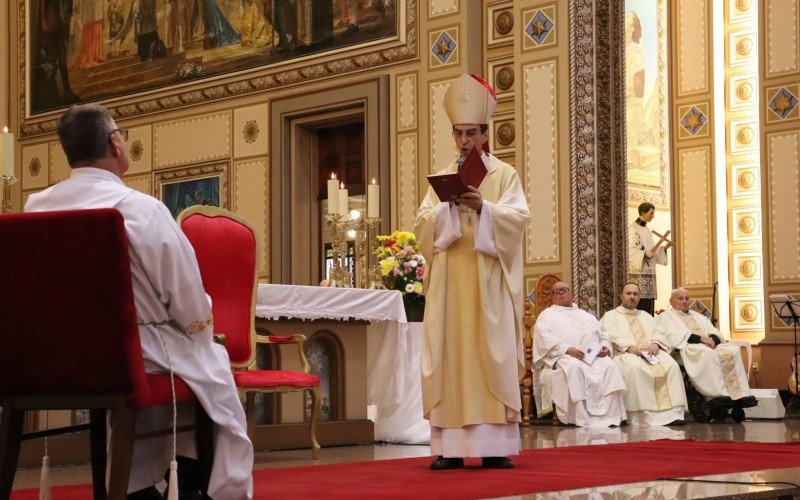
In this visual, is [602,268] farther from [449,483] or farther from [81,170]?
[81,170]

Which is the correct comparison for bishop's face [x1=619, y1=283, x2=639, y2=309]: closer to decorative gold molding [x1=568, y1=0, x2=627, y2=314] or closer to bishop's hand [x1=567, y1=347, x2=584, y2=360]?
decorative gold molding [x1=568, y1=0, x2=627, y2=314]

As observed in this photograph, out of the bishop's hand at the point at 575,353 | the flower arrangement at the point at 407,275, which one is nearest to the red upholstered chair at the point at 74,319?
the flower arrangement at the point at 407,275

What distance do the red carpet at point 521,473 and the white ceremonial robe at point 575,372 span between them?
3334 mm

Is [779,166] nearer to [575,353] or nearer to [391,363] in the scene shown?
[575,353]

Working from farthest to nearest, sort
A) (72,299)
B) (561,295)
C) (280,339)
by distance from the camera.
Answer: (561,295) → (280,339) → (72,299)

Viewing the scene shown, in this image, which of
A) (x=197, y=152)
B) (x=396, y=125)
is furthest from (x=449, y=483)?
(x=197, y=152)

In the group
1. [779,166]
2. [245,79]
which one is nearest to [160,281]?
[779,166]

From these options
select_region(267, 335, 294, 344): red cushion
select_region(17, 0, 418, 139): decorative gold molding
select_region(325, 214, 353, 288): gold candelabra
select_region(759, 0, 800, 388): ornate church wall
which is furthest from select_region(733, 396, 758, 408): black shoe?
select_region(267, 335, 294, 344): red cushion

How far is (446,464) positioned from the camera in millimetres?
5566

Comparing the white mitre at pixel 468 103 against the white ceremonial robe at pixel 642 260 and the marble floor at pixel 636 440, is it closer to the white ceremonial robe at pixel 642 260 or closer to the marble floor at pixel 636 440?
the marble floor at pixel 636 440

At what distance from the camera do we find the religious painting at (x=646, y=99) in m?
15.4

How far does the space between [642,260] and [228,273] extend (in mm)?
7988

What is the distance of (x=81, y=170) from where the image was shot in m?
3.55

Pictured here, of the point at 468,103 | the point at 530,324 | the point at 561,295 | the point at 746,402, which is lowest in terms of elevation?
the point at 746,402
